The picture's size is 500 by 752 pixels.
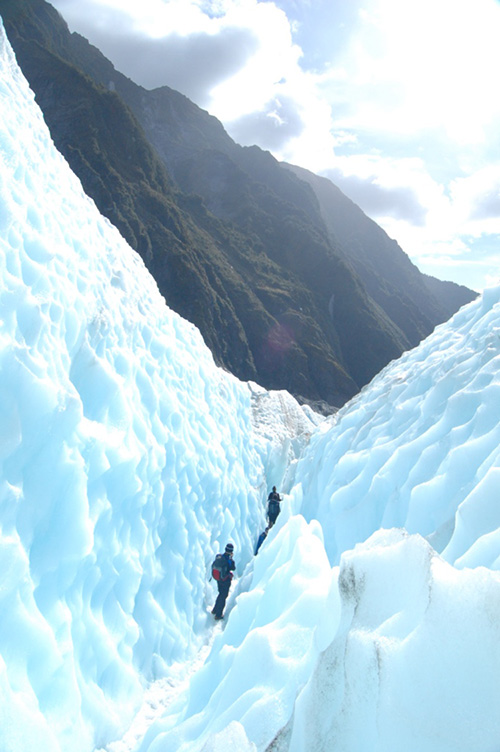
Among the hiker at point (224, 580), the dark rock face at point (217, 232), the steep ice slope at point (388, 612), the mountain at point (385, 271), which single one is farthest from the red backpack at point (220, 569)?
the mountain at point (385, 271)

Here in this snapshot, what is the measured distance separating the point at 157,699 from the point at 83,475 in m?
2.42

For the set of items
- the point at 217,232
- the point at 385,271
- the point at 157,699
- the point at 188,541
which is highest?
the point at 385,271

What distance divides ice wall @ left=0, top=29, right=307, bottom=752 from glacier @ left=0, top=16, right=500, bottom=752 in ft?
0.07

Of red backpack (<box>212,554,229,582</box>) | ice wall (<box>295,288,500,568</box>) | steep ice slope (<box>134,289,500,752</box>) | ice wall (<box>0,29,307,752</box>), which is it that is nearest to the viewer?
steep ice slope (<box>134,289,500,752</box>)

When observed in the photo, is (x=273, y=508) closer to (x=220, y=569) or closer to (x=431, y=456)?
(x=220, y=569)

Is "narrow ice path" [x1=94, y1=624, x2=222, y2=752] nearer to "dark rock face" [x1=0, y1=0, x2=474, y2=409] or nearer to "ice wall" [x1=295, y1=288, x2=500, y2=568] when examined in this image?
"ice wall" [x1=295, y1=288, x2=500, y2=568]

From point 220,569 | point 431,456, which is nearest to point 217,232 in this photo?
point 220,569

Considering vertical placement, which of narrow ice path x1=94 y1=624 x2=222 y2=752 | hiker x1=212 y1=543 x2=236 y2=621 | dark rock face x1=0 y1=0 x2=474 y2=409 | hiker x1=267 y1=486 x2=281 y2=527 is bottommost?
narrow ice path x1=94 y1=624 x2=222 y2=752

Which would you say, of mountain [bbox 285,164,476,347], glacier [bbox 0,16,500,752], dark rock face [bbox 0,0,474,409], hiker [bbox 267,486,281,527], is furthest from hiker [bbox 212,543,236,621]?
mountain [bbox 285,164,476,347]

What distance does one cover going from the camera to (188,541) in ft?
23.5

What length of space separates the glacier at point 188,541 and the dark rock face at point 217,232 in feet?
102

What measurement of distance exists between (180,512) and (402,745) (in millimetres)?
5257

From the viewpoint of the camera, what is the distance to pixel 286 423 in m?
14.9

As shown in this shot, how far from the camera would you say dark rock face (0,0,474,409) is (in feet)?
132
